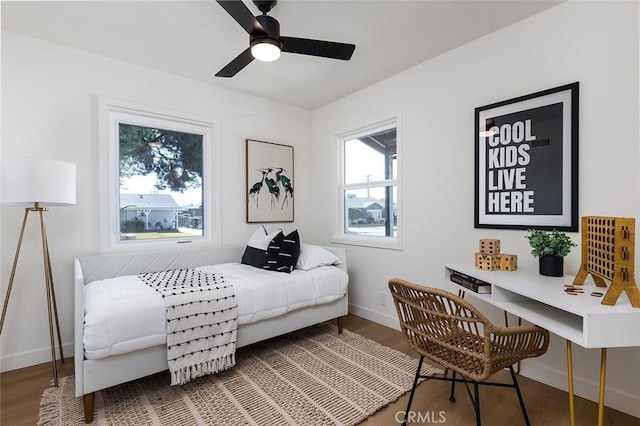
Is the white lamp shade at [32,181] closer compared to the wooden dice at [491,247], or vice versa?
the white lamp shade at [32,181]

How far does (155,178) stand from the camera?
3.05 meters

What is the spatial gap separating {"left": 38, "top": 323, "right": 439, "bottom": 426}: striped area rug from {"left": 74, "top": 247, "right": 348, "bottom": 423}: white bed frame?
0.19 metres

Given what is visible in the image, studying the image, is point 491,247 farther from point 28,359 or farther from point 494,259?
point 28,359

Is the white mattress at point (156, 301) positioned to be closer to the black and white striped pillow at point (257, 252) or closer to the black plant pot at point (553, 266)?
the black and white striped pillow at point (257, 252)

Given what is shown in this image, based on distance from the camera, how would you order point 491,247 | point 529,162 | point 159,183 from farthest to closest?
point 159,183
point 529,162
point 491,247

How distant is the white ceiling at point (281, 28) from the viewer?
6.67 feet

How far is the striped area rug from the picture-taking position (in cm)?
176

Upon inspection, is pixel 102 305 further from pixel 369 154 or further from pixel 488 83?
pixel 488 83

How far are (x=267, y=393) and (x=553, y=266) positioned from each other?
6.20 ft

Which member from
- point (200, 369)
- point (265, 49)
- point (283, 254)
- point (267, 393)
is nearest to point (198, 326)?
point (200, 369)

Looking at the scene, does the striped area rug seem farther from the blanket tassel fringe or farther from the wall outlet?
the wall outlet

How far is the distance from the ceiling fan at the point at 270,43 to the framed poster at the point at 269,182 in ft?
4.86

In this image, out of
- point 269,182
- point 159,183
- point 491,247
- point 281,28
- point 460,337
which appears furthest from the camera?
point 269,182

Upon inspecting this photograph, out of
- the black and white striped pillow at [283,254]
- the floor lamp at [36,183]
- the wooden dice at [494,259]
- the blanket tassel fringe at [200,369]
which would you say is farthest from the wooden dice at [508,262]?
the floor lamp at [36,183]
